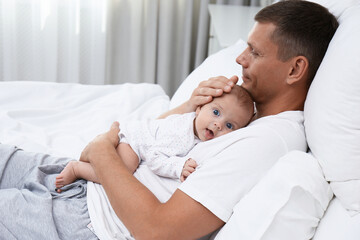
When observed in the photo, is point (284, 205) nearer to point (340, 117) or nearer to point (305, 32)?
point (340, 117)

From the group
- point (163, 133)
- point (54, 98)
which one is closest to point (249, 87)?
point (163, 133)

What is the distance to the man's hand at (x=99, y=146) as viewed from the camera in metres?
1.29

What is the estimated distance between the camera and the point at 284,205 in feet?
3.14

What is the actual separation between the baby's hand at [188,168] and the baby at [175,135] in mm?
21

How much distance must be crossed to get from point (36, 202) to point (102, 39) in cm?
227

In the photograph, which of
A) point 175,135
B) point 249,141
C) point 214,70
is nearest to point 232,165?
point 249,141

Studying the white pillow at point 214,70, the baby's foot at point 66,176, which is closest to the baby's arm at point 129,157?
the baby's foot at point 66,176

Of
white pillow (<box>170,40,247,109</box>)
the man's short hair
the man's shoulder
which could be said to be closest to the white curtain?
white pillow (<box>170,40,247,109</box>)

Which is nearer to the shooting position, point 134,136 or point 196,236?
point 196,236

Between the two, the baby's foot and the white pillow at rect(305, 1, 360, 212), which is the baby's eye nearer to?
the white pillow at rect(305, 1, 360, 212)

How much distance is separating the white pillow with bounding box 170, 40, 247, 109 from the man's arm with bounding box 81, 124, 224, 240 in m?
0.76

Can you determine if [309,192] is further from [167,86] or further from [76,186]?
[167,86]

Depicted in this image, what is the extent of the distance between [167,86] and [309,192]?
267cm

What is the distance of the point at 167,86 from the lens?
3582 millimetres
